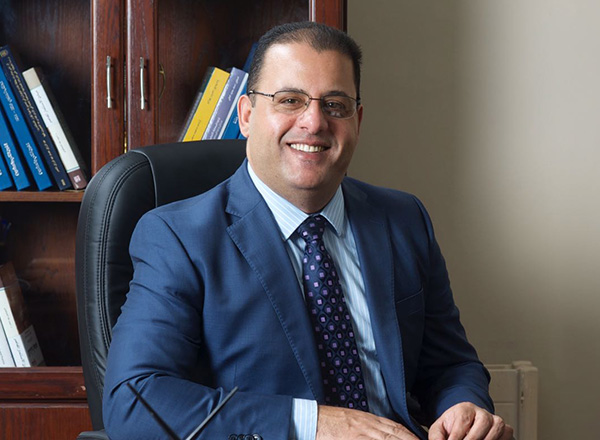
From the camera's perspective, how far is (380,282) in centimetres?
147

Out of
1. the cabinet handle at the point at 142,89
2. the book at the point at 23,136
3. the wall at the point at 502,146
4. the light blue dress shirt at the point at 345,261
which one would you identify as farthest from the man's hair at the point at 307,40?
the wall at the point at 502,146

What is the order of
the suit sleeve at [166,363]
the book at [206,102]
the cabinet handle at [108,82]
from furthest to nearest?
the book at [206,102]
the cabinet handle at [108,82]
the suit sleeve at [166,363]

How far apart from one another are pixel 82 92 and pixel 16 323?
0.64 m

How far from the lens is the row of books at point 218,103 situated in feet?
6.52

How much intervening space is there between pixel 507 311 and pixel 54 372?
141 centimetres

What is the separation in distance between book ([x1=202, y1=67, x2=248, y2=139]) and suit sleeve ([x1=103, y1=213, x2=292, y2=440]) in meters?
0.65

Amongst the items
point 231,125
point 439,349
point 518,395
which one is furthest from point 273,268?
point 518,395

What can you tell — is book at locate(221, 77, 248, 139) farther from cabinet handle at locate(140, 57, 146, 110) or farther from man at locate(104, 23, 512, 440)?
man at locate(104, 23, 512, 440)

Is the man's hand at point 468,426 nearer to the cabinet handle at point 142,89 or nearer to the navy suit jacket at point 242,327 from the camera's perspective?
the navy suit jacket at point 242,327

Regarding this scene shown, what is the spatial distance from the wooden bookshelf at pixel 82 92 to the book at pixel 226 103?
0.14 ft

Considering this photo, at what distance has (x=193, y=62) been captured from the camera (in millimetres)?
1967

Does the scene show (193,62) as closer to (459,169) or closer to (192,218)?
(192,218)

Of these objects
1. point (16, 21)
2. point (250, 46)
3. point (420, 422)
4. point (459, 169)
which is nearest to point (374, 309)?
point (420, 422)

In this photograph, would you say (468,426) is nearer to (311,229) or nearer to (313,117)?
(311,229)
